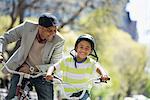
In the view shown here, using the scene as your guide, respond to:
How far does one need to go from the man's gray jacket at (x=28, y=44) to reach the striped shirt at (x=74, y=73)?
33cm

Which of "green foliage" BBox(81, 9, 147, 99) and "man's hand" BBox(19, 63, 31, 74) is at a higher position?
"green foliage" BBox(81, 9, 147, 99)

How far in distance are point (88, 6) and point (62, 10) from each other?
125cm

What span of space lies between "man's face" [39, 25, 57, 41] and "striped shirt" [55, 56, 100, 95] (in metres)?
0.30

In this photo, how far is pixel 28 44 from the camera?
4.81 meters

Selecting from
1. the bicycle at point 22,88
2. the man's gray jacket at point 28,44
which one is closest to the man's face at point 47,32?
the man's gray jacket at point 28,44

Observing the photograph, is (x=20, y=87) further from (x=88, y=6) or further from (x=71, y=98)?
(x=88, y=6)

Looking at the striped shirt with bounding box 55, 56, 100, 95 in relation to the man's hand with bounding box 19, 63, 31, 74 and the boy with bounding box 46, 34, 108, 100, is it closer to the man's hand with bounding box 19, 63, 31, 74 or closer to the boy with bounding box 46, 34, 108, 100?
the boy with bounding box 46, 34, 108, 100

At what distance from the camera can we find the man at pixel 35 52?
15.6 feet

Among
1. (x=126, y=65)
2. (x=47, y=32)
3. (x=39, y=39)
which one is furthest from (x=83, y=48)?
(x=126, y=65)

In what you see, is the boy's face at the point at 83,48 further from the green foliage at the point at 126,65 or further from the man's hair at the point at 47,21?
the green foliage at the point at 126,65

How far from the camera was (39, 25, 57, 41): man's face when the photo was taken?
458cm

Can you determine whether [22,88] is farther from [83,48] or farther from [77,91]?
[83,48]

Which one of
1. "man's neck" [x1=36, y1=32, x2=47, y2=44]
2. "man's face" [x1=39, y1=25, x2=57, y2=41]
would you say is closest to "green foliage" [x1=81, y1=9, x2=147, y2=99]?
"man's neck" [x1=36, y1=32, x2=47, y2=44]

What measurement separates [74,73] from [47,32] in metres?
0.50
